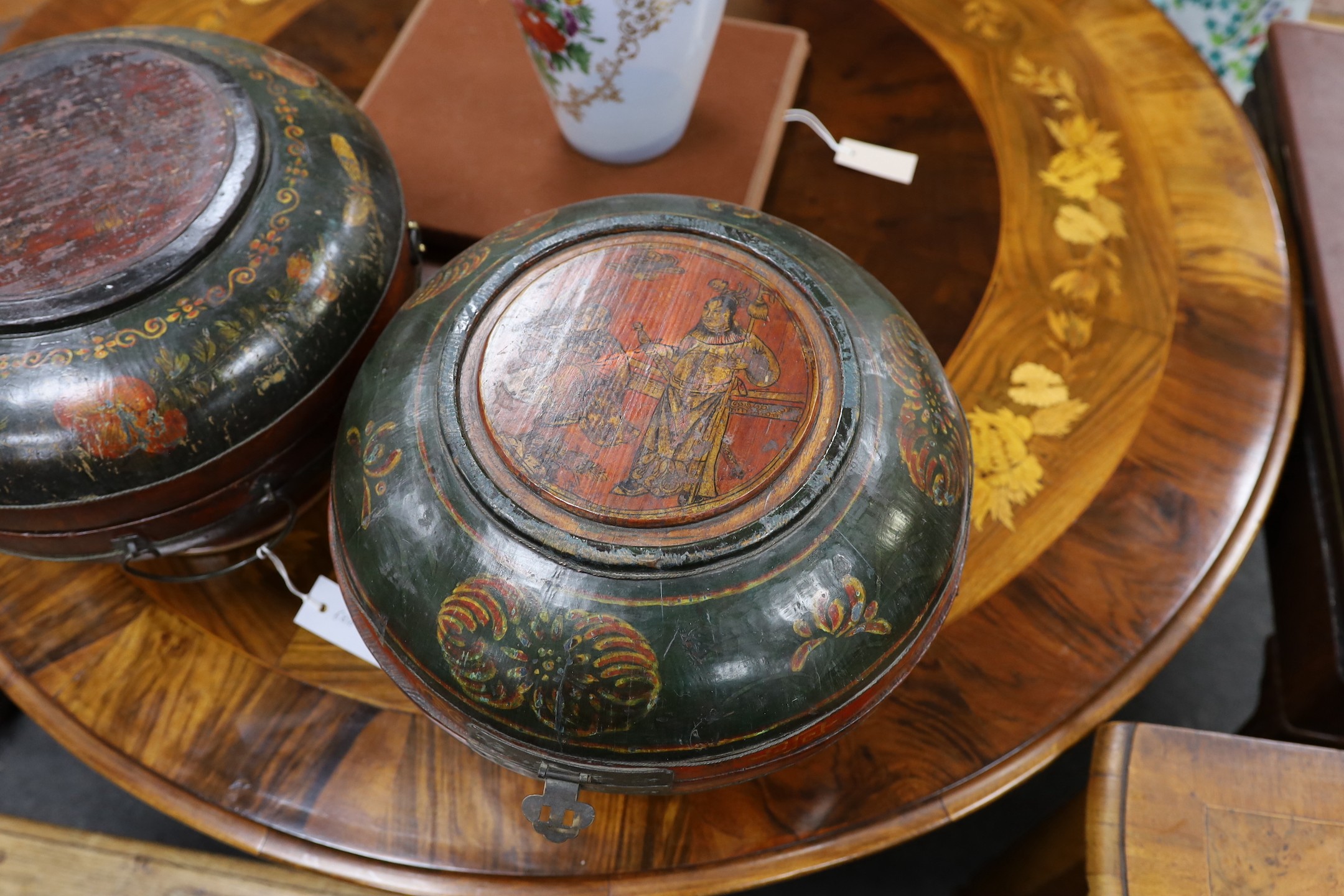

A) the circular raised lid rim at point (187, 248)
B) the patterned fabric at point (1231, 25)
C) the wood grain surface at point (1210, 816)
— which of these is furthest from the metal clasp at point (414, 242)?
the patterned fabric at point (1231, 25)

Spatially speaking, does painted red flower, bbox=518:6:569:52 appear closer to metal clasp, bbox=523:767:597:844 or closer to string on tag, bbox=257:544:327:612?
string on tag, bbox=257:544:327:612

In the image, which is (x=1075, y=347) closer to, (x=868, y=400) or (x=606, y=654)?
(x=868, y=400)

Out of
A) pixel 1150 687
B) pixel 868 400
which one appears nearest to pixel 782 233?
pixel 868 400

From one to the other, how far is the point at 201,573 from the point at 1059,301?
4.01 feet

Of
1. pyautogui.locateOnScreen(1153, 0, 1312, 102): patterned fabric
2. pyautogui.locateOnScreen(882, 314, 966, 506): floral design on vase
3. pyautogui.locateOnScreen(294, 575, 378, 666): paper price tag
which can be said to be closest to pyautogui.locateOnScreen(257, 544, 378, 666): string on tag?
pyautogui.locateOnScreen(294, 575, 378, 666): paper price tag

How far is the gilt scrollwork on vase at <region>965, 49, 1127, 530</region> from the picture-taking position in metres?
1.21

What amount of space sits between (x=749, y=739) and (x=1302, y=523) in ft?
3.99

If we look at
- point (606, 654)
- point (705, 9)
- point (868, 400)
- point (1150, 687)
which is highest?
point (705, 9)

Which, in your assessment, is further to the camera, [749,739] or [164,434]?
[164,434]

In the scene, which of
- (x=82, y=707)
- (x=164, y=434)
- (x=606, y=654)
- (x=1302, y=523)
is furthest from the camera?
(x=1302, y=523)

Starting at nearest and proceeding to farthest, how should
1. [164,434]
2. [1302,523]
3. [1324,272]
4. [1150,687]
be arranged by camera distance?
[164,434] < [1324,272] < [1302,523] < [1150,687]

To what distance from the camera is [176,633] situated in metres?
1.14

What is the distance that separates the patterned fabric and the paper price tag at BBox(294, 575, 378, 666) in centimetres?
197

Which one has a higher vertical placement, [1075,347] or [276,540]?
[1075,347]
